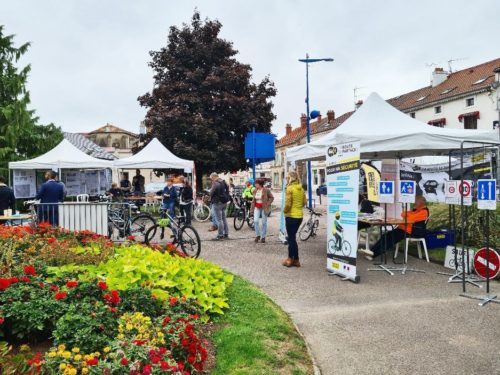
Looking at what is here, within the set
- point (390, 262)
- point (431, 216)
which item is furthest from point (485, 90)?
point (390, 262)

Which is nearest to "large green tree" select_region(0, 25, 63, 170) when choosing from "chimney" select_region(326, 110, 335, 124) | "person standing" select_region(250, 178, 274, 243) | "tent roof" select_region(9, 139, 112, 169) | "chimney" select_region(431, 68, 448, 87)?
"tent roof" select_region(9, 139, 112, 169)

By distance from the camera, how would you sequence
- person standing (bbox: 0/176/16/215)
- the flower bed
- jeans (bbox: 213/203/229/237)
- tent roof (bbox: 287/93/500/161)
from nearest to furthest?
1. the flower bed
2. tent roof (bbox: 287/93/500/161)
3. person standing (bbox: 0/176/16/215)
4. jeans (bbox: 213/203/229/237)

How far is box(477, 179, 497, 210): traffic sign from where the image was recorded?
6.12 meters

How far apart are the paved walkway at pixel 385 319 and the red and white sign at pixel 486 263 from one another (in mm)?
280

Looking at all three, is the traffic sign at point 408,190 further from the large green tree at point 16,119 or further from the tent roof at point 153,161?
the large green tree at point 16,119

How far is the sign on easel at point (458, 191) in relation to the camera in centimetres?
708

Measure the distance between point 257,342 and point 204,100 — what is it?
75.4ft

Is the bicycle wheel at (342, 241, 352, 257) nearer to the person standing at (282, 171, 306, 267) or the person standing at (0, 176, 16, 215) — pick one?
the person standing at (282, 171, 306, 267)

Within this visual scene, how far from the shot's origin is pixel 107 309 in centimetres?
394

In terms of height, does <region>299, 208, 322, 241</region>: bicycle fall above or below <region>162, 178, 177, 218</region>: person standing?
below

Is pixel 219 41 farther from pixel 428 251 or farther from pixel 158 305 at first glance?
pixel 158 305

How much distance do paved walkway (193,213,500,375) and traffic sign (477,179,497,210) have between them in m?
1.38

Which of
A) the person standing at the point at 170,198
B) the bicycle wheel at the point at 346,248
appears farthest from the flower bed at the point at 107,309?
the person standing at the point at 170,198

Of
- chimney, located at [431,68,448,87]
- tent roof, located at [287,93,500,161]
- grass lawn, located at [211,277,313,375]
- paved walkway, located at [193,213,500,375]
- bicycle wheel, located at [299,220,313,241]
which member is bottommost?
paved walkway, located at [193,213,500,375]
